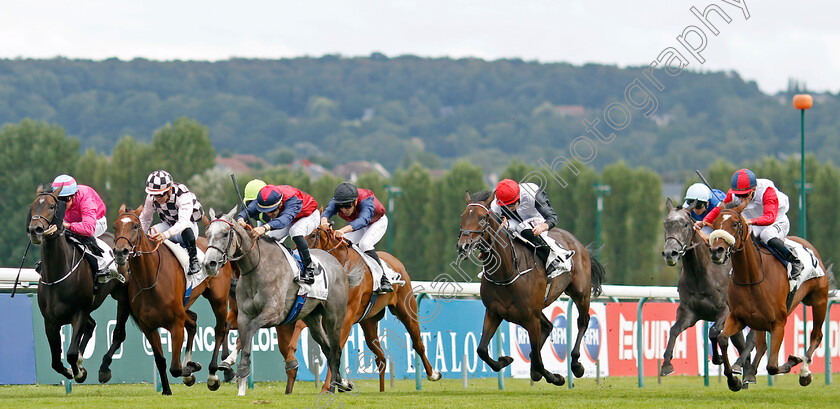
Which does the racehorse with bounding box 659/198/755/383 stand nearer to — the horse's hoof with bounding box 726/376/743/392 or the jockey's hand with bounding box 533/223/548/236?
the horse's hoof with bounding box 726/376/743/392

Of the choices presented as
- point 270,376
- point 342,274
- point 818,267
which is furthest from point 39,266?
point 818,267

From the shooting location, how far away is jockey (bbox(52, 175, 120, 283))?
32.9 feet

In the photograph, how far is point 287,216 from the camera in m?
9.82

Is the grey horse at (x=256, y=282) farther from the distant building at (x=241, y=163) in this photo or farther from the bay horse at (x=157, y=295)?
the distant building at (x=241, y=163)

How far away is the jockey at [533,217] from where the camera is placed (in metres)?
11.2

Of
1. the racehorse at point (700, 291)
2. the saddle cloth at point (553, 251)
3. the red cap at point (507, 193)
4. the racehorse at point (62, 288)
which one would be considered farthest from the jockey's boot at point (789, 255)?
the racehorse at point (62, 288)

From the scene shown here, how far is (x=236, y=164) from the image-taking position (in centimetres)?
12838

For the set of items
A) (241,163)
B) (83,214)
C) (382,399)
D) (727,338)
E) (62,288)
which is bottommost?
(382,399)

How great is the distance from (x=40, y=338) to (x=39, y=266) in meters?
1.83

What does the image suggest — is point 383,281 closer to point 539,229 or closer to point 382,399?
point 539,229

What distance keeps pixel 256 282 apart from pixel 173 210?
178 cm

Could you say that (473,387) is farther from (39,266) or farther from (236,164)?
(236,164)

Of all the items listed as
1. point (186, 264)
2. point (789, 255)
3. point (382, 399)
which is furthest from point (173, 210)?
point (789, 255)

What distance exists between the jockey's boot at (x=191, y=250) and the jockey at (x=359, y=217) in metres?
1.22
